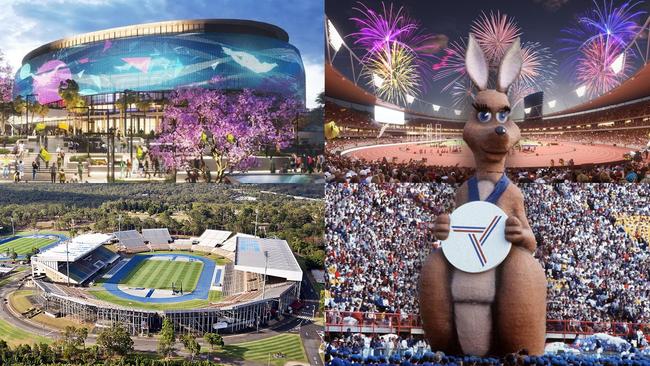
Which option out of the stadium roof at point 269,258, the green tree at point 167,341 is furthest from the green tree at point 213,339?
the stadium roof at point 269,258

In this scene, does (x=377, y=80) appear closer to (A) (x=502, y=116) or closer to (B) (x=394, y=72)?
(B) (x=394, y=72)

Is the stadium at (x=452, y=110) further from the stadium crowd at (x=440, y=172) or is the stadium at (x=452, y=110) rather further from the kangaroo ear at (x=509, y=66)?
the kangaroo ear at (x=509, y=66)

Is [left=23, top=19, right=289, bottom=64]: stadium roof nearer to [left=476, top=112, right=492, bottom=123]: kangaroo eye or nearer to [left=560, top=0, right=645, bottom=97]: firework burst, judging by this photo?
[left=476, top=112, right=492, bottom=123]: kangaroo eye

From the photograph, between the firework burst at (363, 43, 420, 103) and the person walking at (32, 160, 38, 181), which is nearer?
the firework burst at (363, 43, 420, 103)

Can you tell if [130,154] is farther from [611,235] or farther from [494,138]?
[611,235]

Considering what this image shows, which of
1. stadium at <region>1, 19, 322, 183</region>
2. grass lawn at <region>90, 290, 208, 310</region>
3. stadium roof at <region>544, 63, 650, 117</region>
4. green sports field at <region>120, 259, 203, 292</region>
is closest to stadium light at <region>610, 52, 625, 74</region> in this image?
stadium roof at <region>544, 63, 650, 117</region>

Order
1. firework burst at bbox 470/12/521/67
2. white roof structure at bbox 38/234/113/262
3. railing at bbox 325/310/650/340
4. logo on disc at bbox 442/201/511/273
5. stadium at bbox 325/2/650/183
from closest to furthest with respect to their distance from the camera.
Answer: logo on disc at bbox 442/201/511/273 → railing at bbox 325/310/650/340 → firework burst at bbox 470/12/521/67 → stadium at bbox 325/2/650/183 → white roof structure at bbox 38/234/113/262
